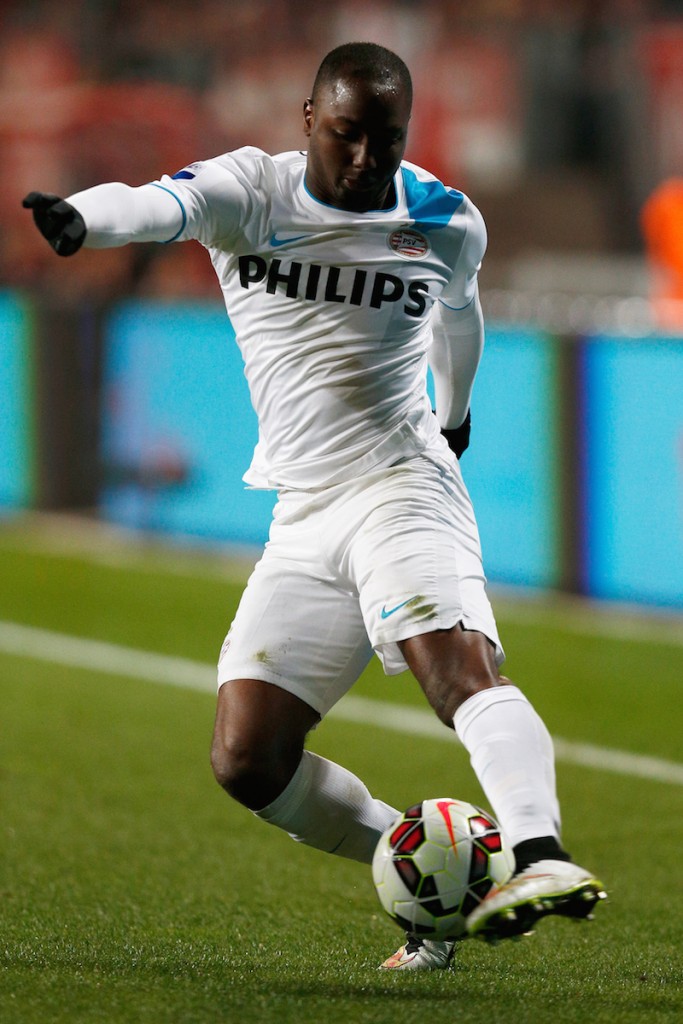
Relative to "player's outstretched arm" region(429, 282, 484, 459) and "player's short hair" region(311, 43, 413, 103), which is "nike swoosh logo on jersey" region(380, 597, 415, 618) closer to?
"player's outstretched arm" region(429, 282, 484, 459)

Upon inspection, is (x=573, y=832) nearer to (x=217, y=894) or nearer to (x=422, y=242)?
(x=217, y=894)

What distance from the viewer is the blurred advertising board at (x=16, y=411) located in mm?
13625

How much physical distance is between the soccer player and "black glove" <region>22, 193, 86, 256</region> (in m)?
0.34

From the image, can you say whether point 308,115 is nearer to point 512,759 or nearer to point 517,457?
point 512,759

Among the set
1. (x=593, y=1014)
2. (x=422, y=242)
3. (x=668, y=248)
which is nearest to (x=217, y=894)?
(x=593, y=1014)

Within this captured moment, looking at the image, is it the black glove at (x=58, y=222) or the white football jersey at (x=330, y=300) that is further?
the white football jersey at (x=330, y=300)

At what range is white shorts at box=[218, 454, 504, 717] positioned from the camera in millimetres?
3754

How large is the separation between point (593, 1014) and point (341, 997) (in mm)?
552

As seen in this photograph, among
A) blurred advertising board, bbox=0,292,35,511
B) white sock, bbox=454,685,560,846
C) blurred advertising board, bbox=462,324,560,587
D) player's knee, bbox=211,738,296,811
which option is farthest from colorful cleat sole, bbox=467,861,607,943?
blurred advertising board, bbox=0,292,35,511

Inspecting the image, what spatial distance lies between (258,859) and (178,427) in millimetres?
7518

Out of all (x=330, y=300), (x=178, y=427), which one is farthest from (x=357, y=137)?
(x=178, y=427)

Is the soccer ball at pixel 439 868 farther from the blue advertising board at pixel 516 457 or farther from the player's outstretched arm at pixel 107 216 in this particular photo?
the blue advertising board at pixel 516 457

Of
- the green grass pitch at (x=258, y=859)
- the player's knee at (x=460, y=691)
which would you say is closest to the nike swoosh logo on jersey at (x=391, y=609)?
the player's knee at (x=460, y=691)

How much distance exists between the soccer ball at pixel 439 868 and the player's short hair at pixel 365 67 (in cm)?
166
